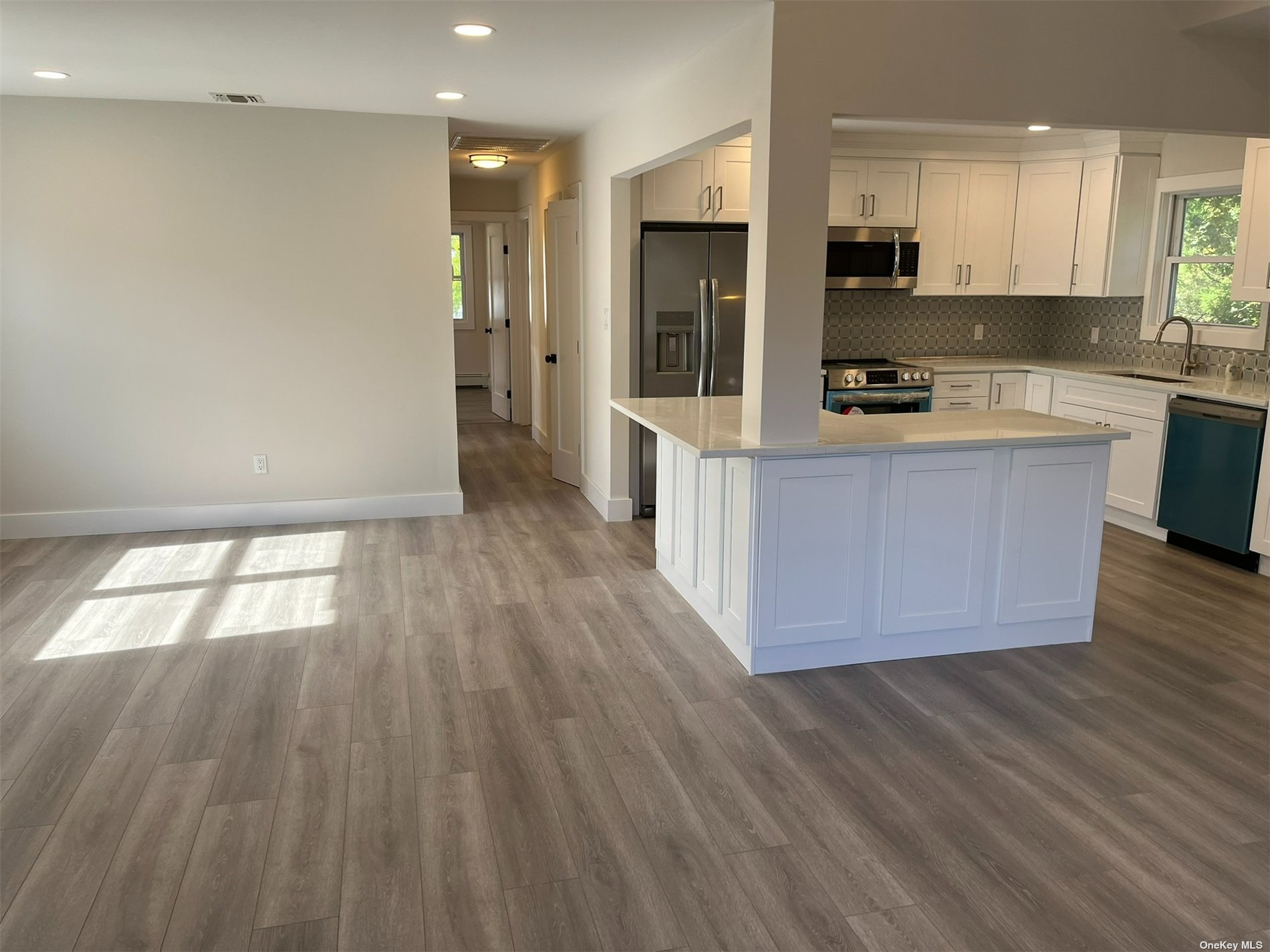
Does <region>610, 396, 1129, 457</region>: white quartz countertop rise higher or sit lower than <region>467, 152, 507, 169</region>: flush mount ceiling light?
lower

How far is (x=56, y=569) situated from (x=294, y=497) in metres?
1.35

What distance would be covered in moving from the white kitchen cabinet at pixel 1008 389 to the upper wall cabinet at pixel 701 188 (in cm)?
218

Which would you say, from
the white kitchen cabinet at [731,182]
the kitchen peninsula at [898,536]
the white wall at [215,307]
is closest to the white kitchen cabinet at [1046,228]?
the white kitchen cabinet at [731,182]

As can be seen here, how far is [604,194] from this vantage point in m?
5.59

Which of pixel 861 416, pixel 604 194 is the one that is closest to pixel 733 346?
pixel 604 194

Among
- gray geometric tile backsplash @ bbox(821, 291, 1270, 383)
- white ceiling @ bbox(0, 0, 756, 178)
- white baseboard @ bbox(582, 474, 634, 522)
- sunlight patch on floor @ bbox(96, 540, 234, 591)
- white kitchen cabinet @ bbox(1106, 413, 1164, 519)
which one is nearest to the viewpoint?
white ceiling @ bbox(0, 0, 756, 178)

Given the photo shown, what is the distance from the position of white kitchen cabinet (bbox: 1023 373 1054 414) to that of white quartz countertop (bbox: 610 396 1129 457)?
2.08 m

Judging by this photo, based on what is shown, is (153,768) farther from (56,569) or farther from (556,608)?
(56,569)

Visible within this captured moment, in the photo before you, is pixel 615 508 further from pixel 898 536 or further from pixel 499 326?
pixel 499 326

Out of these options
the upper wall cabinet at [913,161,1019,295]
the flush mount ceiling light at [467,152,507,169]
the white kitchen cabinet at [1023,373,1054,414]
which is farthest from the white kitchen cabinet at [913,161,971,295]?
the flush mount ceiling light at [467,152,507,169]

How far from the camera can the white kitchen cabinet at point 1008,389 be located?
632cm

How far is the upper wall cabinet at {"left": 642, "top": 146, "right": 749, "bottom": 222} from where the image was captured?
553 centimetres

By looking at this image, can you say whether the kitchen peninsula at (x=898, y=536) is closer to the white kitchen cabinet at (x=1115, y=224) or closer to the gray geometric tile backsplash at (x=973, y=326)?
the white kitchen cabinet at (x=1115, y=224)

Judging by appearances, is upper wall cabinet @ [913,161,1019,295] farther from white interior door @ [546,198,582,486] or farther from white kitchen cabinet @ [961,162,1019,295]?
white interior door @ [546,198,582,486]
